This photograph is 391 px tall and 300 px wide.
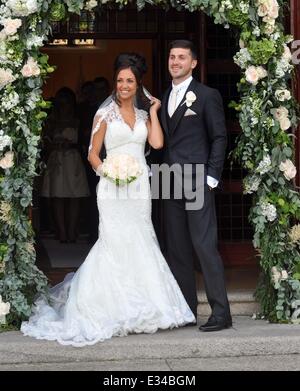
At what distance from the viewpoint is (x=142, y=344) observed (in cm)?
688

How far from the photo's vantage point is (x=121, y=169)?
7164 mm

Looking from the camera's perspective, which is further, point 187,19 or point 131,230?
point 187,19

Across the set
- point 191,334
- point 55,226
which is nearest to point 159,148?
point 191,334

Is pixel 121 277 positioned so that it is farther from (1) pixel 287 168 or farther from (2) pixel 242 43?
(2) pixel 242 43

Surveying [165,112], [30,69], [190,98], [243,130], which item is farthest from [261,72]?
[30,69]

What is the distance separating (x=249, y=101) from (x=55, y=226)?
5.37m

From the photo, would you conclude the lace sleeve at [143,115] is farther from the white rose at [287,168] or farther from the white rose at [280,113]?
the white rose at [287,168]

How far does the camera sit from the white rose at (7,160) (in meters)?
7.11

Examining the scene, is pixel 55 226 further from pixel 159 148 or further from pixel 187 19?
pixel 159 148

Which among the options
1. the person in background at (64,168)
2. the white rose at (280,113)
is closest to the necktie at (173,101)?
the white rose at (280,113)

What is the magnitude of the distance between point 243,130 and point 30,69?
1.71 metres

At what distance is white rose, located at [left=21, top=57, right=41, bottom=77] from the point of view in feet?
Result: 23.2

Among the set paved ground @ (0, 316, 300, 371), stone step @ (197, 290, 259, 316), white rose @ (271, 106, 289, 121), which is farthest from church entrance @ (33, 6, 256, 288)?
paved ground @ (0, 316, 300, 371)

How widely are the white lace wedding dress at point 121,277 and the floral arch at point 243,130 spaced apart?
35cm
